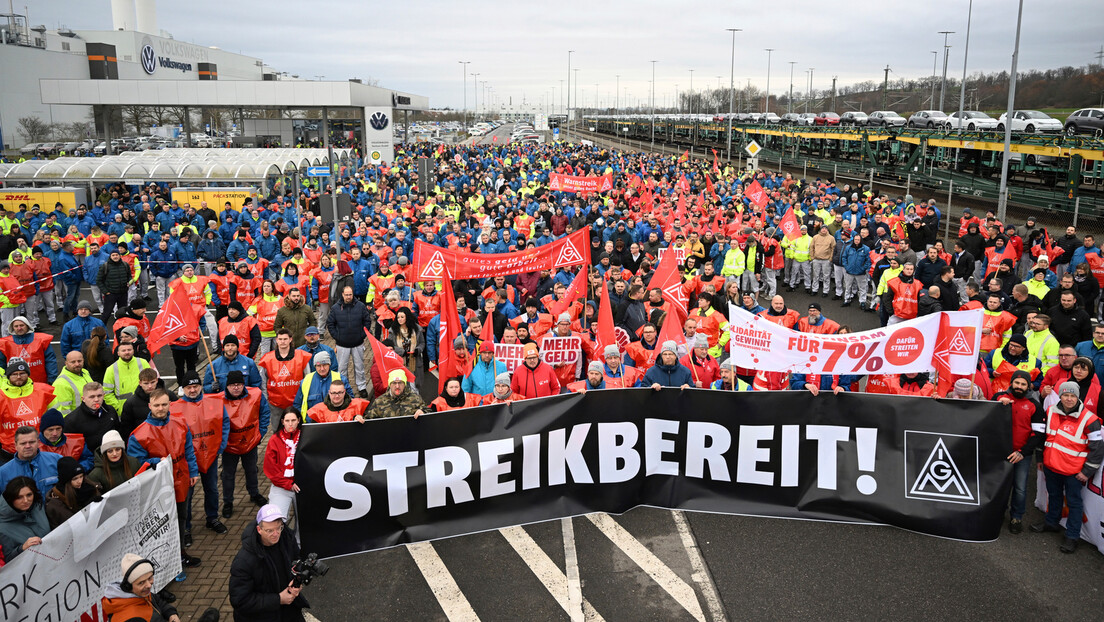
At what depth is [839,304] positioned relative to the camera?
1717 centimetres

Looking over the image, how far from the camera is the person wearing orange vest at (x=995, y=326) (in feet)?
33.3

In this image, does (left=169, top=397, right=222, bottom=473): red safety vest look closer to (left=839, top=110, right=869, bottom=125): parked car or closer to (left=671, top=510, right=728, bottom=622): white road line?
(left=671, top=510, right=728, bottom=622): white road line

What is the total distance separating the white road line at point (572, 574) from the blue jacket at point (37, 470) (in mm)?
4333

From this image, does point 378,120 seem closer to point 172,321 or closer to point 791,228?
point 791,228

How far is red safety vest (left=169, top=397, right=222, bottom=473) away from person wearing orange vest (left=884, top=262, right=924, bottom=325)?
1016 cm

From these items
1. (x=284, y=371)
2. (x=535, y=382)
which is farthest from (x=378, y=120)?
(x=535, y=382)

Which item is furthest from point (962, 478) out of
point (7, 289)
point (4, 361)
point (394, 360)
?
point (7, 289)

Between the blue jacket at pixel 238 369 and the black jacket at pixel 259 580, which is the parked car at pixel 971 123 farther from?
the black jacket at pixel 259 580

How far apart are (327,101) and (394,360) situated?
3932 centimetres

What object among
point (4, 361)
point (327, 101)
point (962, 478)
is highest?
point (327, 101)

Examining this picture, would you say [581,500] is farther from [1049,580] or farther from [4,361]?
[4,361]

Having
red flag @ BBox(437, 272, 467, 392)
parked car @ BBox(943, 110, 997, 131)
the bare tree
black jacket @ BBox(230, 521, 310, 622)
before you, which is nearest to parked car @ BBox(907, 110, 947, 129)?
parked car @ BBox(943, 110, 997, 131)

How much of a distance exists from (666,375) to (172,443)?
4.92 metres

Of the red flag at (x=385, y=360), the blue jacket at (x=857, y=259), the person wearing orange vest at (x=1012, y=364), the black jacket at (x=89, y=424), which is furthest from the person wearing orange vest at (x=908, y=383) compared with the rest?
the blue jacket at (x=857, y=259)
